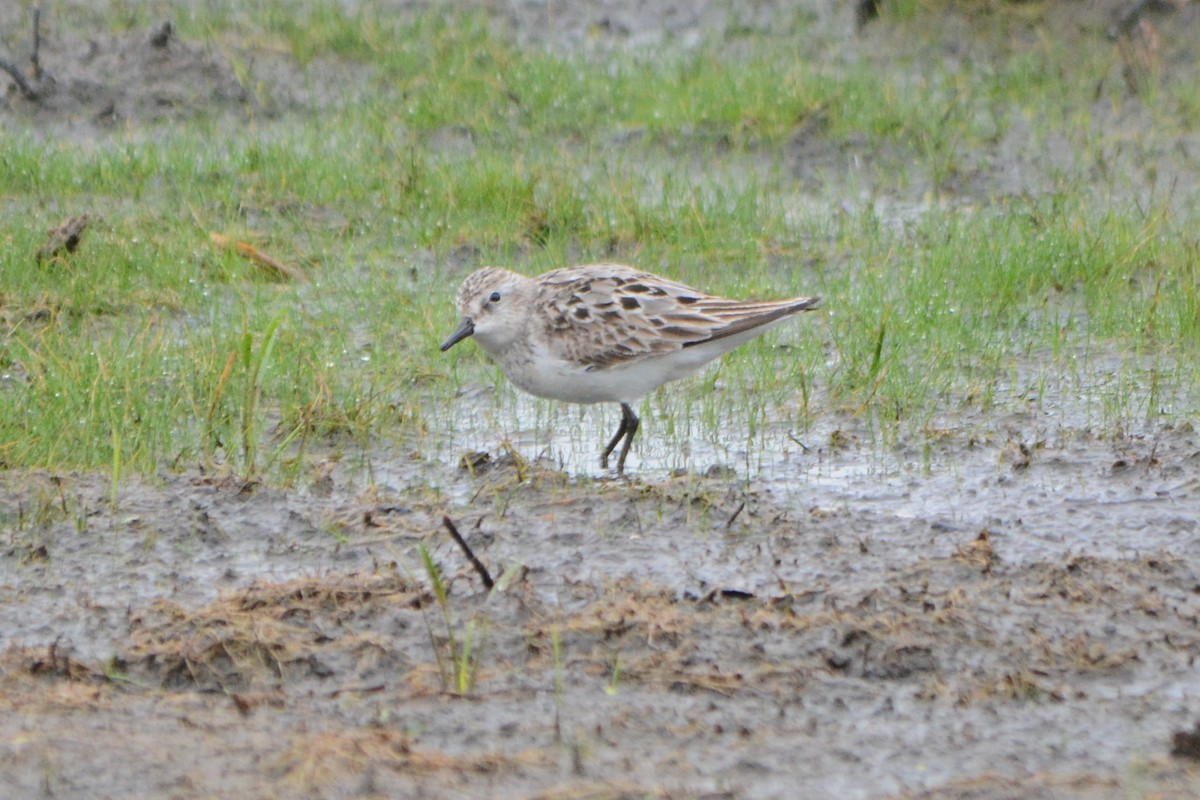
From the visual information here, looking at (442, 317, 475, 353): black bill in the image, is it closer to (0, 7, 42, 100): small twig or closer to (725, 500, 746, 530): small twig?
(725, 500, 746, 530): small twig

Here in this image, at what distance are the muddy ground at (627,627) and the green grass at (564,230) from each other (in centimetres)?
58

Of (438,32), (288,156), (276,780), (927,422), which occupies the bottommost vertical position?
(276,780)

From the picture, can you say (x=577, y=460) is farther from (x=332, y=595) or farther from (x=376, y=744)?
(x=376, y=744)

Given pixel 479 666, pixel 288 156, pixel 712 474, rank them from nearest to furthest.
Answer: pixel 479 666 < pixel 712 474 < pixel 288 156

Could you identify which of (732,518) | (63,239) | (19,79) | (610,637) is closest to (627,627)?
(610,637)

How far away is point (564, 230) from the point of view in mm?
10211

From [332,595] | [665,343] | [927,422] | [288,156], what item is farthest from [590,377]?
[288,156]

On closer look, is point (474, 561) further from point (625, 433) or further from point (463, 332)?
point (463, 332)

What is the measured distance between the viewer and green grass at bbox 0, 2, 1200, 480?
25.6ft

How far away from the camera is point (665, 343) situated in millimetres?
7359

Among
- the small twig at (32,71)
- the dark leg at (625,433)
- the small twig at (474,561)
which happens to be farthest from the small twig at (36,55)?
the small twig at (474,561)

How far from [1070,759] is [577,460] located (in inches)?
139

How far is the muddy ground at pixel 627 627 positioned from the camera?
4.33 meters

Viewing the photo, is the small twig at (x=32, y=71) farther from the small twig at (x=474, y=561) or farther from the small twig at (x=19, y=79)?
the small twig at (x=474, y=561)
